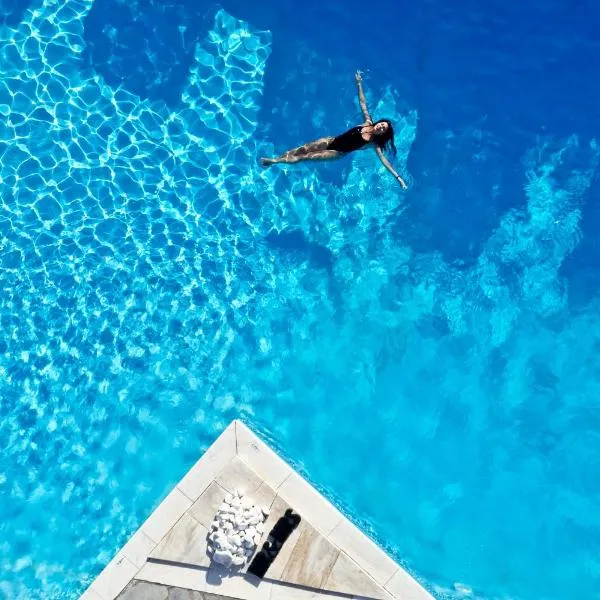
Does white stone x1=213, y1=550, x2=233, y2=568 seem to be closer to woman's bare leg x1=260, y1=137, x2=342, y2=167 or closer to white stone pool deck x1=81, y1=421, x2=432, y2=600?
white stone pool deck x1=81, y1=421, x2=432, y2=600

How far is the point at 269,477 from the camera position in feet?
37.0

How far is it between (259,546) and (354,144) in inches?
256

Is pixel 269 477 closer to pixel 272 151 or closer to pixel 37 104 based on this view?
pixel 272 151

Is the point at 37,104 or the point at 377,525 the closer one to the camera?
the point at 377,525

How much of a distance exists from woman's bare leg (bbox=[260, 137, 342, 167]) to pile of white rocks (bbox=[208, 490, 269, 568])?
567 cm

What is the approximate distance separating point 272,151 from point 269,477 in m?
5.63

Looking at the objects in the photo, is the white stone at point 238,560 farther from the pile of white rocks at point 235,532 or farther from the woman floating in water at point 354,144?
the woman floating in water at point 354,144

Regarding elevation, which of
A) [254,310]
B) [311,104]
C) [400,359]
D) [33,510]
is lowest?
[33,510]

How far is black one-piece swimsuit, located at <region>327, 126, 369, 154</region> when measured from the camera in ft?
35.5

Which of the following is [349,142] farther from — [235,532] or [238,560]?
[238,560]

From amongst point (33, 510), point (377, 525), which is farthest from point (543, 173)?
point (33, 510)

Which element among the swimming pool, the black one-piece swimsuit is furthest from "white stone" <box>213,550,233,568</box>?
the black one-piece swimsuit

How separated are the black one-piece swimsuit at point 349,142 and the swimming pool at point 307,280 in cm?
86

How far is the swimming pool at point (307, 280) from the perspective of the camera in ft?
37.8
